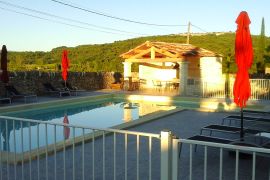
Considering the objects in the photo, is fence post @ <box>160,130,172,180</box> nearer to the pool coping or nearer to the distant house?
the pool coping

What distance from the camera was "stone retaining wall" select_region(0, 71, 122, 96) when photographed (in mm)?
17797

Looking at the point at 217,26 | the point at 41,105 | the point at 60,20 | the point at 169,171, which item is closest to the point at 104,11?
the point at 60,20

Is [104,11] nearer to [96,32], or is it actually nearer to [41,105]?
[96,32]

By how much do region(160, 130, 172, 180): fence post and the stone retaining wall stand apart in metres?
14.9

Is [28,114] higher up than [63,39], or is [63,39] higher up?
[63,39]

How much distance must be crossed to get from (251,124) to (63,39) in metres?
39.4

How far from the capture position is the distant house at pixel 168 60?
21.2 m

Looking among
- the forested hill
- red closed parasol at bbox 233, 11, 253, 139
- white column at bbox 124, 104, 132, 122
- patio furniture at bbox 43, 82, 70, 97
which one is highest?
the forested hill

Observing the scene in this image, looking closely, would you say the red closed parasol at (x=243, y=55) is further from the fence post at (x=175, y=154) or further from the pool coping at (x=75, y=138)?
the fence post at (x=175, y=154)

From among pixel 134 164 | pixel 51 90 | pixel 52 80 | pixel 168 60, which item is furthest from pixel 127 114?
pixel 168 60

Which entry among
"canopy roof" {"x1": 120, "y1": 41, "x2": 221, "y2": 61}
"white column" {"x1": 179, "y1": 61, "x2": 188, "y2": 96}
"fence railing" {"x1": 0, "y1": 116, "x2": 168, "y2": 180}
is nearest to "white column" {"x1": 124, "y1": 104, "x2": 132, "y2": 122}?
"fence railing" {"x1": 0, "y1": 116, "x2": 168, "y2": 180}

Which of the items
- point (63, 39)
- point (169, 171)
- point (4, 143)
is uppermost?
point (63, 39)

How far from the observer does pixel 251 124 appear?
27.9 ft

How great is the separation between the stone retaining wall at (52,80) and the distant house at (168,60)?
74.2 inches
